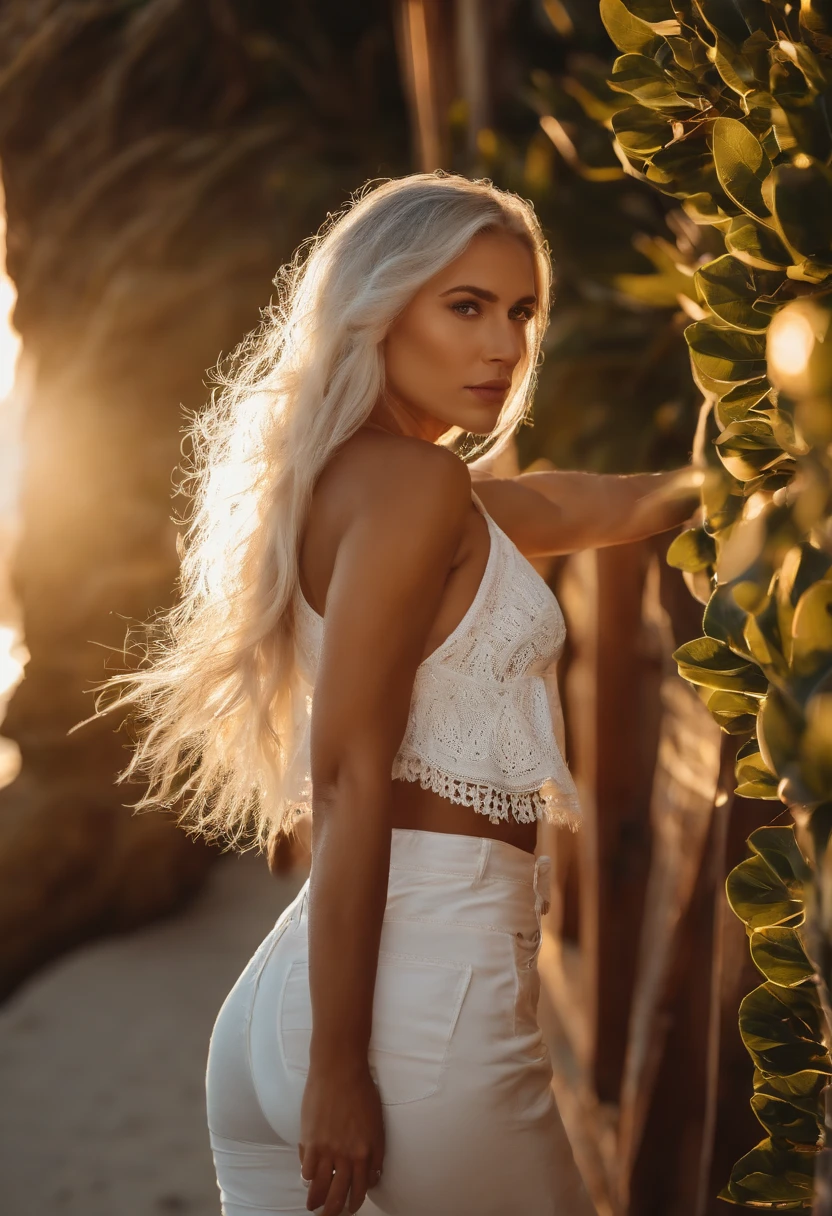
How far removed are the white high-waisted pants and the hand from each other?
0.10 ft

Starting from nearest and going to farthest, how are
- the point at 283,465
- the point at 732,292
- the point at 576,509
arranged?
the point at 732,292
the point at 283,465
the point at 576,509

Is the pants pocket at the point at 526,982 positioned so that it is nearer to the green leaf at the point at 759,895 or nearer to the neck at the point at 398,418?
the green leaf at the point at 759,895

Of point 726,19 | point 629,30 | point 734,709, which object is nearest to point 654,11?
point 629,30

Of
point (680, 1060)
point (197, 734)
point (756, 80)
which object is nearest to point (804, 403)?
point (756, 80)

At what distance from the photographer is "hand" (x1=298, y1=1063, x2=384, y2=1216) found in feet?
3.28

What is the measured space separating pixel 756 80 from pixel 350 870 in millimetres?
730

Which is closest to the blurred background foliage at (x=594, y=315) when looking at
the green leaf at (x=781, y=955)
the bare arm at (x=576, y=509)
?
the bare arm at (x=576, y=509)

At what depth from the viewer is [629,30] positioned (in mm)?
997

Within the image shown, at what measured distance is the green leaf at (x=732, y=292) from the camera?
0.85 meters

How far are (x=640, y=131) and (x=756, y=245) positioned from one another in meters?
0.35

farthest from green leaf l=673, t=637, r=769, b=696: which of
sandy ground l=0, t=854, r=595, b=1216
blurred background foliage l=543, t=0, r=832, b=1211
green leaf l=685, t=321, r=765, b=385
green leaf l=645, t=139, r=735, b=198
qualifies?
sandy ground l=0, t=854, r=595, b=1216

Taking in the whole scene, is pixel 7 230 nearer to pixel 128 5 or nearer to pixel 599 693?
pixel 128 5

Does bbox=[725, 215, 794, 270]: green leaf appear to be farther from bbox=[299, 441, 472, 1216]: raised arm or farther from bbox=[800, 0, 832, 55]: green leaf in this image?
bbox=[299, 441, 472, 1216]: raised arm

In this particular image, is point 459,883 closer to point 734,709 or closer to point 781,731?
point 734,709
